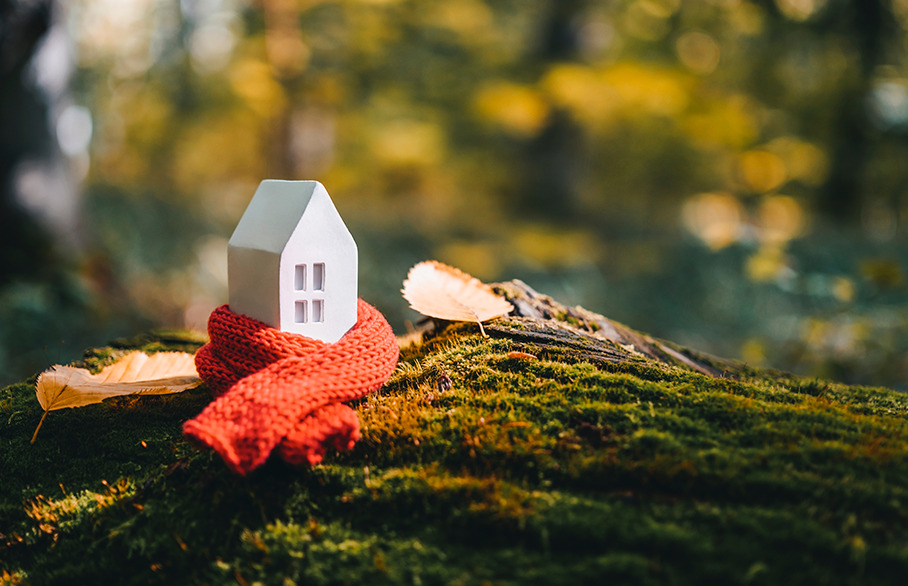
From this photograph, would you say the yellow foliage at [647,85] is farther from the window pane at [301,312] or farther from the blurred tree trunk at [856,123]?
the window pane at [301,312]

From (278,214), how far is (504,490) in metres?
0.90

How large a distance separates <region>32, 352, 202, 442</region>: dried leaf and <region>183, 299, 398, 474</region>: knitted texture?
0.59 feet

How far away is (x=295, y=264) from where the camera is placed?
1.46 meters

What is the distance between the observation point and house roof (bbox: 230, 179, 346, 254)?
1454mm

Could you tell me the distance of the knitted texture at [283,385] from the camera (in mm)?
1151

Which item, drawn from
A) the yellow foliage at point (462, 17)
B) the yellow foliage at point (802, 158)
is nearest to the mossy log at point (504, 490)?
the yellow foliage at point (462, 17)

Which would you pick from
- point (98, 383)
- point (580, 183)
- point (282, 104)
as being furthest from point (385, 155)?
point (98, 383)

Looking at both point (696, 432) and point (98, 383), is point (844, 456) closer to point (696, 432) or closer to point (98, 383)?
point (696, 432)

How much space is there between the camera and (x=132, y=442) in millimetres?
1498

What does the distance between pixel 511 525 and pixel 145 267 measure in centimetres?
643

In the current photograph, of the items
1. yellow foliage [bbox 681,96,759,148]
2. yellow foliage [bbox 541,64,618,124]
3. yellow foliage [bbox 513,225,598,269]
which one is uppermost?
yellow foliage [bbox 541,64,618,124]

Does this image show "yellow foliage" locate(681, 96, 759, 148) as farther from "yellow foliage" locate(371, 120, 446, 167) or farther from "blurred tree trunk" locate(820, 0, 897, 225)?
"yellow foliage" locate(371, 120, 446, 167)

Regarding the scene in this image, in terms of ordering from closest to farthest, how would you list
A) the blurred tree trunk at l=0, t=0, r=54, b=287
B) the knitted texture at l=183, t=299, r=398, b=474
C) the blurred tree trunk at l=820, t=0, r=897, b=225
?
the knitted texture at l=183, t=299, r=398, b=474, the blurred tree trunk at l=0, t=0, r=54, b=287, the blurred tree trunk at l=820, t=0, r=897, b=225

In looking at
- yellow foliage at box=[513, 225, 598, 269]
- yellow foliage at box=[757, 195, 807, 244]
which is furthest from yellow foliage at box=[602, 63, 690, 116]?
yellow foliage at box=[757, 195, 807, 244]
